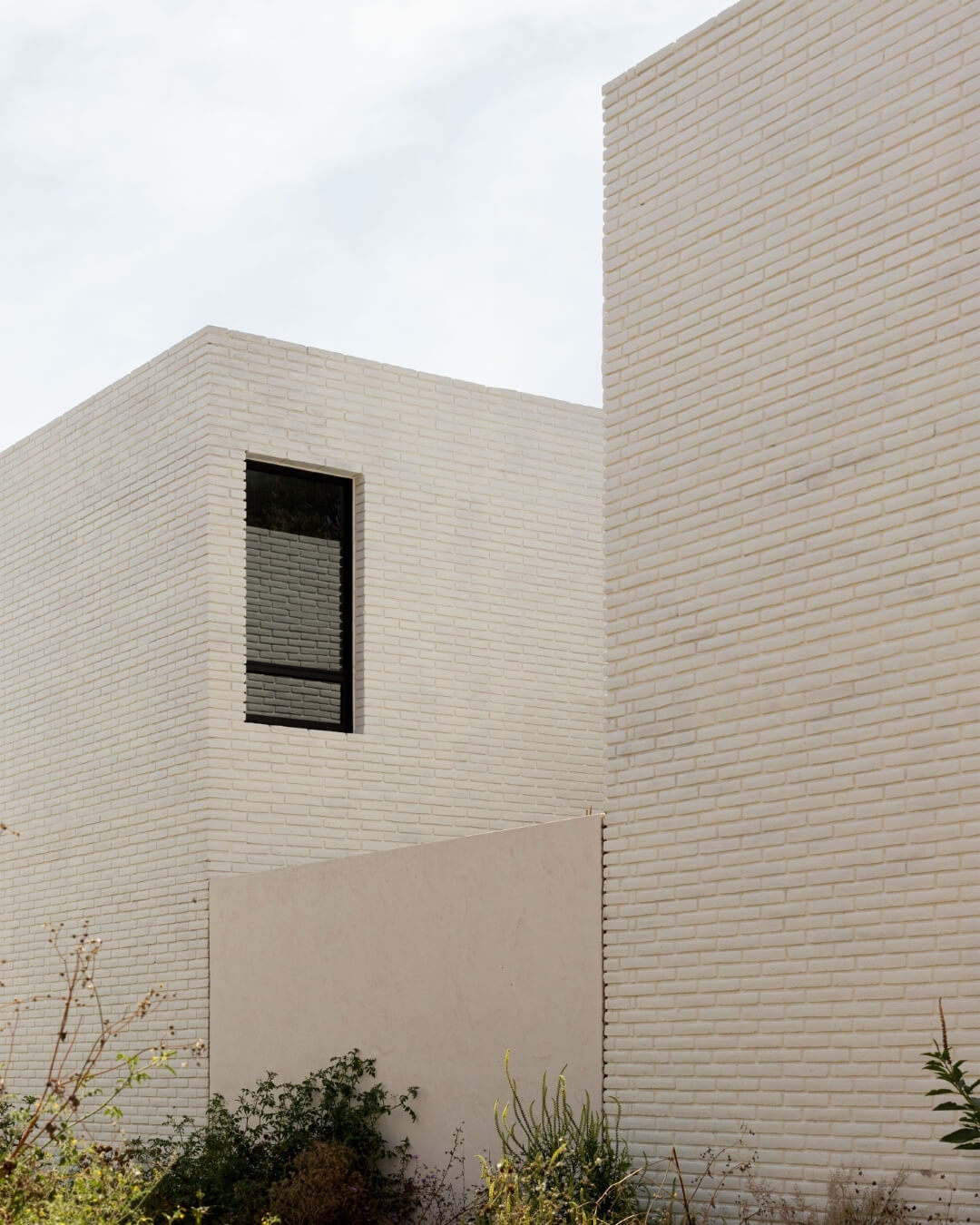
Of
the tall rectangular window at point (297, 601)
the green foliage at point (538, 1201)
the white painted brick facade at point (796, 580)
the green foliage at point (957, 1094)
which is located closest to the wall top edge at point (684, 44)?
the white painted brick facade at point (796, 580)

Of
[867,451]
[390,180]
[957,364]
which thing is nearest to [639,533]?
[867,451]

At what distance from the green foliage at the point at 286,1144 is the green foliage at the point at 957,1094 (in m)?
3.61

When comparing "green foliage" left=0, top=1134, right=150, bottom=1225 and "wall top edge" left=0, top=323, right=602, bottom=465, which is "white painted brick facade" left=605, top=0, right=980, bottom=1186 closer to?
"green foliage" left=0, top=1134, right=150, bottom=1225

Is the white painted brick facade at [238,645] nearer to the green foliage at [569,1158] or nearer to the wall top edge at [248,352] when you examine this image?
the wall top edge at [248,352]

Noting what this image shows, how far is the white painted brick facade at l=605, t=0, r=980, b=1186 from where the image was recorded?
7.15 metres

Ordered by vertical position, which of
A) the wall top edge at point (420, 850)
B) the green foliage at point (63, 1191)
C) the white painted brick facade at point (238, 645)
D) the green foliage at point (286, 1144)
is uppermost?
the white painted brick facade at point (238, 645)

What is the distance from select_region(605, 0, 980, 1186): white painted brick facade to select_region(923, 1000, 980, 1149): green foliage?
143 millimetres

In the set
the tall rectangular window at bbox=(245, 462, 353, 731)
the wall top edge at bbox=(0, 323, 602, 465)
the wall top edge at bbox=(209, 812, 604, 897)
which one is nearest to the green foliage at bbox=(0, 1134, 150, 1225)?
the wall top edge at bbox=(209, 812, 604, 897)

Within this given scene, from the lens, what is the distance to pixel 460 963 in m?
9.24

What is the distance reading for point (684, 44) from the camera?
8781mm

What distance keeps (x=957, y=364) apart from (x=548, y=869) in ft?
10.7

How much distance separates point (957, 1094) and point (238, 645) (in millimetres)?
6605

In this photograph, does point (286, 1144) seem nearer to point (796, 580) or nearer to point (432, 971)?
point (432, 971)

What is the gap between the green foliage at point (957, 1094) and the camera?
6.48 m
